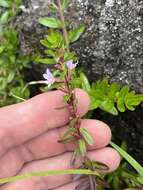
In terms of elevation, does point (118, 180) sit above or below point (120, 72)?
below

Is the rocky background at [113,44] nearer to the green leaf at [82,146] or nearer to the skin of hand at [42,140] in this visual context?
the skin of hand at [42,140]

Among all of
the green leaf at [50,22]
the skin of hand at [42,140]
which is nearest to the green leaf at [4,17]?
the green leaf at [50,22]

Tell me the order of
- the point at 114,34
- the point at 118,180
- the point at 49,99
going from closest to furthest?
the point at 49,99 < the point at 114,34 < the point at 118,180

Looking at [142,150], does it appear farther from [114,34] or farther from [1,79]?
[1,79]

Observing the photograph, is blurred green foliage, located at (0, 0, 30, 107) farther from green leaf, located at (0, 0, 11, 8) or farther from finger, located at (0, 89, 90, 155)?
finger, located at (0, 89, 90, 155)

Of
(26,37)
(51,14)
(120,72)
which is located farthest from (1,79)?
(120,72)

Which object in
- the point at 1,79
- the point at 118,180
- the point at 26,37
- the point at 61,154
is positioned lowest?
the point at 118,180

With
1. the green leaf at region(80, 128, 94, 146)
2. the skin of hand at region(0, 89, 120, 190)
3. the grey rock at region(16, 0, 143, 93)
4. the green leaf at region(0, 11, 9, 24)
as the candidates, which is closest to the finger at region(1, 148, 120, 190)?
the skin of hand at region(0, 89, 120, 190)

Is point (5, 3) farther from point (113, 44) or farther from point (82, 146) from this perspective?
point (82, 146)
